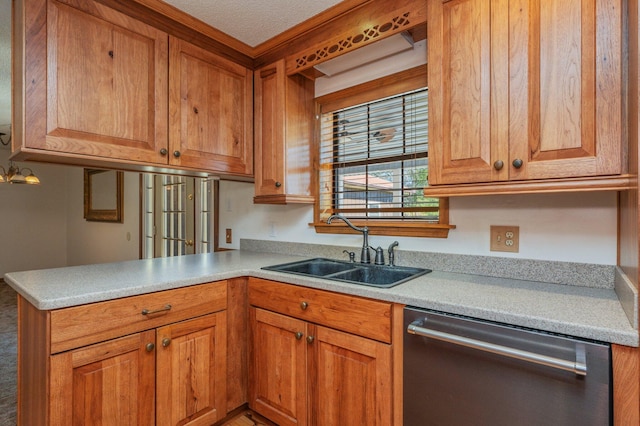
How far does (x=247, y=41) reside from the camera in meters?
2.12

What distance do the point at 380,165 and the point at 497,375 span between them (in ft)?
4.24

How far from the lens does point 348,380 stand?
138cm

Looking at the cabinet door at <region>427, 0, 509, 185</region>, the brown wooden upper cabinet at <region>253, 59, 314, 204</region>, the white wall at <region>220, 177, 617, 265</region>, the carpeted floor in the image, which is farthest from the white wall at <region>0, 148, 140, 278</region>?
the cabinet door at <region>427, 0, 509, 185</region>

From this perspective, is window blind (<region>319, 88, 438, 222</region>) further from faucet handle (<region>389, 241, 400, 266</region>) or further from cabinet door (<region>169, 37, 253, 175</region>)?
cabinet door (<region>169, 37, 253, 175</region>)

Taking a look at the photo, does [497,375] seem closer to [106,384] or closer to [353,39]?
[106,384]

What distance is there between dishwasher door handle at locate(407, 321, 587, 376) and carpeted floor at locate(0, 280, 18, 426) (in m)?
2.32

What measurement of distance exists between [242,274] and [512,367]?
1260 mm

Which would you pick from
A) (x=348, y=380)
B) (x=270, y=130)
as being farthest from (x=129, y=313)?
(x=270, y=130)

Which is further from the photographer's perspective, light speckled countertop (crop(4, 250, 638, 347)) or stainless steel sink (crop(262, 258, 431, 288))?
stainless steel sink (crop(262, 258, 431, 288))

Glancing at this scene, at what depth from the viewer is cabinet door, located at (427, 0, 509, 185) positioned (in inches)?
50.1

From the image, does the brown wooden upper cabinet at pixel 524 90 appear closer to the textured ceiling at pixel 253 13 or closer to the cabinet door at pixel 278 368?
the textured ceiling at pixel 253 13

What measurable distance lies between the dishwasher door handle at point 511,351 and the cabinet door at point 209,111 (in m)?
1.52

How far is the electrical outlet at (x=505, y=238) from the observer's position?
A: 1510 mm

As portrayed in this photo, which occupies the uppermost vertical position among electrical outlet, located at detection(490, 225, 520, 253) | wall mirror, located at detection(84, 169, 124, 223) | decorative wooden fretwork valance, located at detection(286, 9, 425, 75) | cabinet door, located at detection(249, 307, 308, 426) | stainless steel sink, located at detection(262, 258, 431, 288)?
decorative wooden fretwork valance, located at detection(286, 9, 425, 75)
